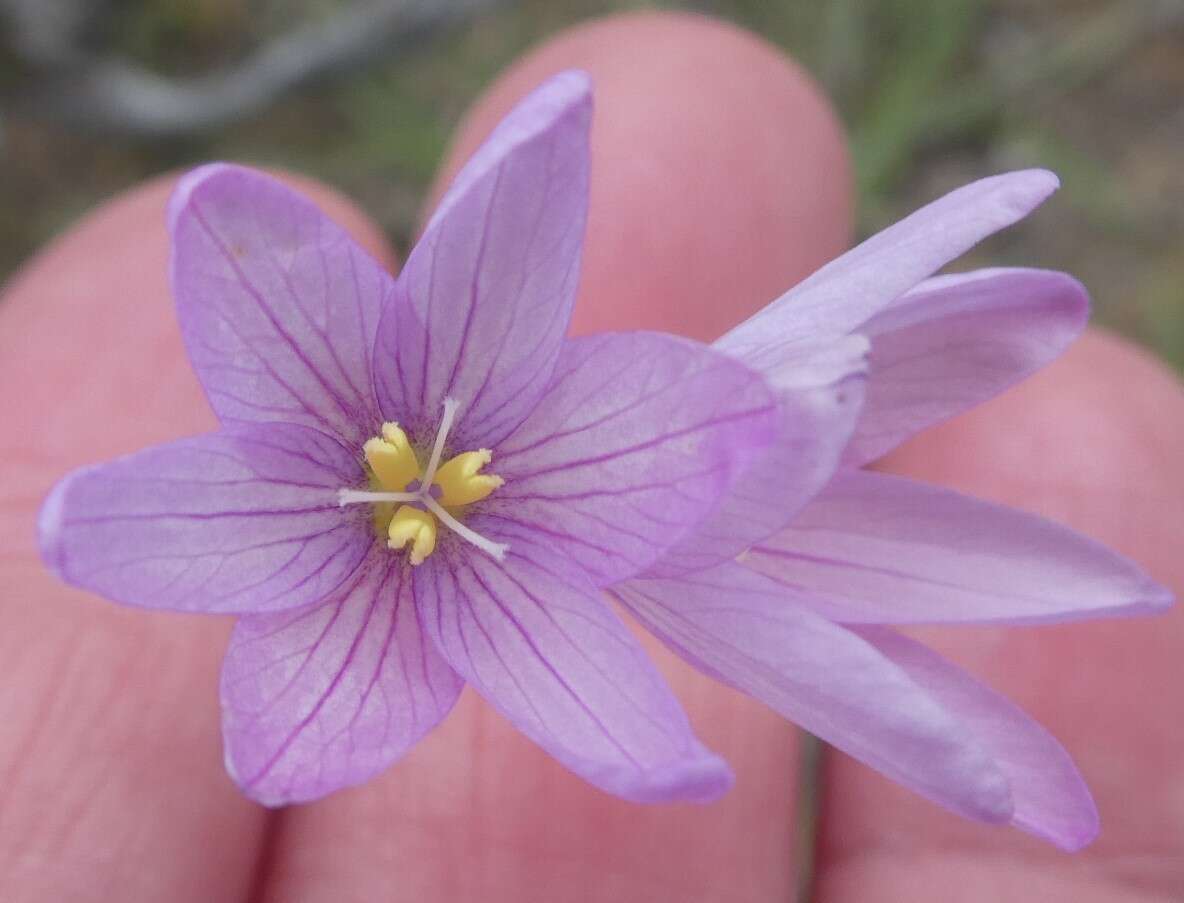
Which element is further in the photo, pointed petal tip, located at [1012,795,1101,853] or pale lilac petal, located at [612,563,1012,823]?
pointed petal tip, located at [1012,795,1101,853]

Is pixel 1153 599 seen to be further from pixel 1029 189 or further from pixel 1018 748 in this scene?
pixel 1029 189

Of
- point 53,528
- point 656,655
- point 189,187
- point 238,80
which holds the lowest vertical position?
point 656,655

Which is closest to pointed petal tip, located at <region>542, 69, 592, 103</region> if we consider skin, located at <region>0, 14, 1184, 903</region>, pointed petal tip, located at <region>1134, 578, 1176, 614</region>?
pointed petal tip, located at <region>1134, 578, 1176, 614</region>

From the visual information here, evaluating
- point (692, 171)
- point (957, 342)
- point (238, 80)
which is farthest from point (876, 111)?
point (957, 342)

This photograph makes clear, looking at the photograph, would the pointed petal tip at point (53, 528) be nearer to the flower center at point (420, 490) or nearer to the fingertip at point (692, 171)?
the flower center at point (420, 490)

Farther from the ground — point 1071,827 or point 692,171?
point 692,171

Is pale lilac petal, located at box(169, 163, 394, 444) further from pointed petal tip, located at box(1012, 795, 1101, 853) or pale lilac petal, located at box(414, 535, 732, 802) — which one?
pointed petal tip, located at box(1012, 795, 1101, 853)

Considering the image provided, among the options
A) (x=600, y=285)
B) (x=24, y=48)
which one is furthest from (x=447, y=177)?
(x=24, y=48)
